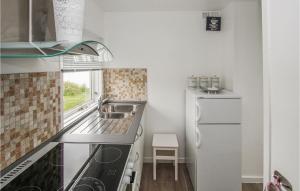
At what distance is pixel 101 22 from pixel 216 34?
5.86 ft

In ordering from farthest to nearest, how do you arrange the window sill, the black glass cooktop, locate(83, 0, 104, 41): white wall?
locate(83, 0, 104, 41): white wall
the window sill
the black glass cooktop

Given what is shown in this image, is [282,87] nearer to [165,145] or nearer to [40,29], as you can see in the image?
[40,29]

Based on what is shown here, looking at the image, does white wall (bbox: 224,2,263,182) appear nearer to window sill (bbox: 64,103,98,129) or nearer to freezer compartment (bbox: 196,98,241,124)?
freezer compartment (bbox: 196,98,241,124)

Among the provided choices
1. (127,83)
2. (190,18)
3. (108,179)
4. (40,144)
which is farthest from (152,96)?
(108,179)

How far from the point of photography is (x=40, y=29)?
1.21 meters

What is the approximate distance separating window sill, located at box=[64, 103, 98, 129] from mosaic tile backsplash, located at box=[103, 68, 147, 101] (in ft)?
2.28

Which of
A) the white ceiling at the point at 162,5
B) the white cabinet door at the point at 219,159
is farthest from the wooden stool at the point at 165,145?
the white ceiling at the point at 162,5

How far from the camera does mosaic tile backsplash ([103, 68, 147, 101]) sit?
3543 millimetres

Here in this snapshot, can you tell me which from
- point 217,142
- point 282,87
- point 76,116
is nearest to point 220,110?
point 217,142

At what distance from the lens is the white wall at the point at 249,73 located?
2.95 m

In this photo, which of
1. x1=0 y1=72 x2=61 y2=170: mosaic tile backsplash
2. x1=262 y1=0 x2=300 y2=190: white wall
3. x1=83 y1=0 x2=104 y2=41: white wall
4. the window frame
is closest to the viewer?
x1=262 y1=0 x2=300 y2=190: white wall

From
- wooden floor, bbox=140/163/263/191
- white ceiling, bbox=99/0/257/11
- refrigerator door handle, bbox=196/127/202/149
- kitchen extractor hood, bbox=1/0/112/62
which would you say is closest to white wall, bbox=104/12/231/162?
white ceiling, bbox=99/0/257/11

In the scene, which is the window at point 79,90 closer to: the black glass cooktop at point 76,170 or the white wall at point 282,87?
the black glass cooktop at point 76,170

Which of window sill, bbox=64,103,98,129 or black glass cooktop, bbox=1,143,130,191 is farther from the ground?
window sill, bbox=64,103,98,129
